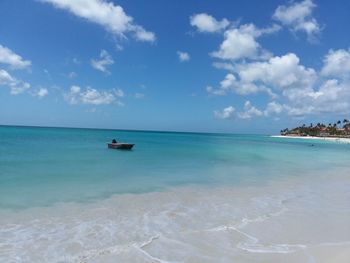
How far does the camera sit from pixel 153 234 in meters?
6.13

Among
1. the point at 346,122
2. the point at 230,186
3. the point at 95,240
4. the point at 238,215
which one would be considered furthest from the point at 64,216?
the point at 346,122

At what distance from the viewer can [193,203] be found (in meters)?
8.96

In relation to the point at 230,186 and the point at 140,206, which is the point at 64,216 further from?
the point at 230,186

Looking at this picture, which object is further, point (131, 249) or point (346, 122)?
point (346, 122)

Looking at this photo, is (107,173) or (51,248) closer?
(51,248)

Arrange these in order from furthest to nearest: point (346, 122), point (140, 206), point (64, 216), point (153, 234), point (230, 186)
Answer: point (346, 122), point (230, 186), point (140, 206), point (64, 216), point (153, 234)

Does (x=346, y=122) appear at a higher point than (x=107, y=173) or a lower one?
higher

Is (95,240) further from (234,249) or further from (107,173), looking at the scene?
(107,173)

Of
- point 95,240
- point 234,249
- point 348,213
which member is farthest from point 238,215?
point 95,240

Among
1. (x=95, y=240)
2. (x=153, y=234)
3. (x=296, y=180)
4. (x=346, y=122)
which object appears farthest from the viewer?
(x=346, y=122)

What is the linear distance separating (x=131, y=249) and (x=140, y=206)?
305 cm

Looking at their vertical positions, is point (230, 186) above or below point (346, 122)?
below

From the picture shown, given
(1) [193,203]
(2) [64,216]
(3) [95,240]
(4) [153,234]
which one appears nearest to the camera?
(3) [95,240]

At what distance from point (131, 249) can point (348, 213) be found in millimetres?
6061
